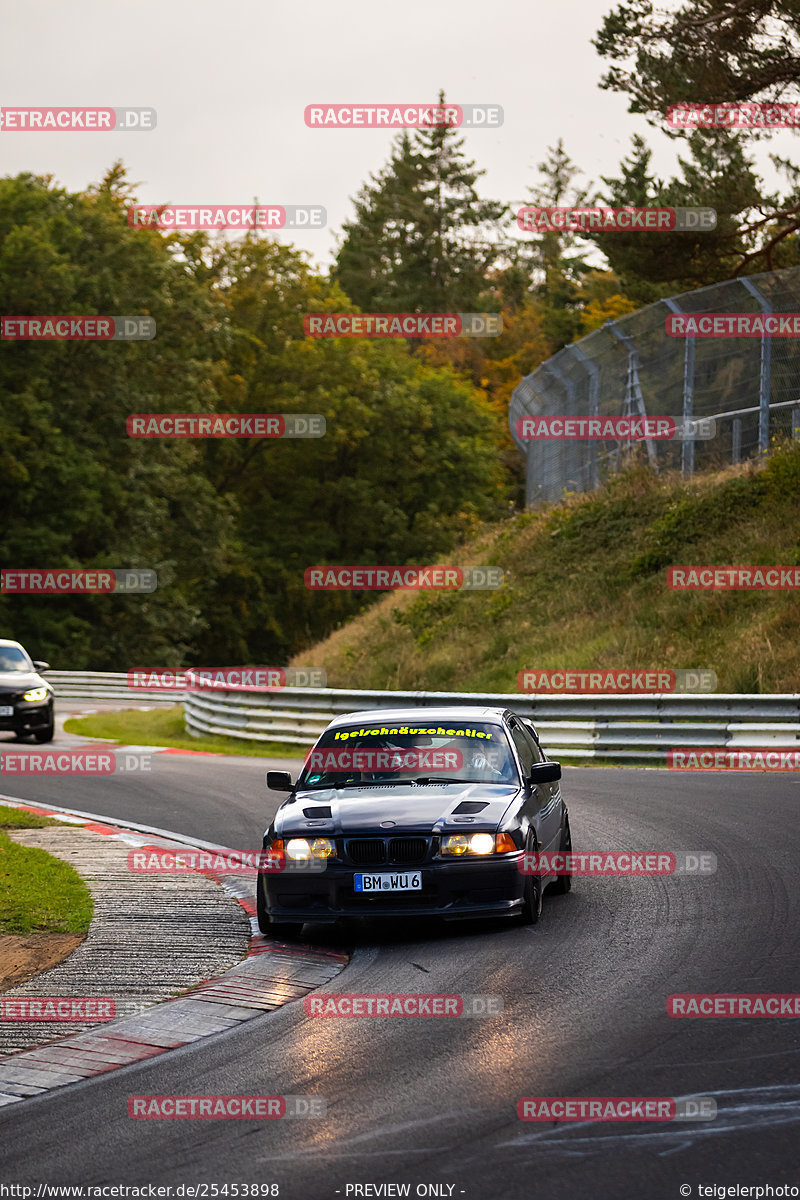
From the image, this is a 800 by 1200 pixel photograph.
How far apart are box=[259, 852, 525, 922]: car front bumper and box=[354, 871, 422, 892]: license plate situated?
0.02 meters

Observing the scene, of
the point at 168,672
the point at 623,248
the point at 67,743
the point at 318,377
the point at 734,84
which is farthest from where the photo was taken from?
the point at 318,377

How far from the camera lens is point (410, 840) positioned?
847 cm

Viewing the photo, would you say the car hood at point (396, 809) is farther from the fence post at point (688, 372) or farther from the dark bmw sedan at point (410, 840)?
the fence post at point (688, 372)

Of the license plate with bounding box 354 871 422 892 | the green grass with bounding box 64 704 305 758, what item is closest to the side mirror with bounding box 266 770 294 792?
the license plate with bounding box 354 871 422 892

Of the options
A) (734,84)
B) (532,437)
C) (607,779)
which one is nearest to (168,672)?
(532,437)

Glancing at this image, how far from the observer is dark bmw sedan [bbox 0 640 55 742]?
2305 cm

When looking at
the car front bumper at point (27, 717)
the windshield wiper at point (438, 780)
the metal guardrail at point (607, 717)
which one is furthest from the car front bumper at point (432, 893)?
the car front bumper at point (27, 717)

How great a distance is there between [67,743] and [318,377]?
123ft

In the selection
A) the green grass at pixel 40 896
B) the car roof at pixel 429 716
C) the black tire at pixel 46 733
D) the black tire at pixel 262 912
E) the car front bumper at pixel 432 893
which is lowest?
the black tire at pixel 46 733

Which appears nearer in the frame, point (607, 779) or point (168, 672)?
point (607, 779)

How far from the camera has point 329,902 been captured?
852cm

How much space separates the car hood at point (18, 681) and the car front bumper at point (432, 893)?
51.3 ft

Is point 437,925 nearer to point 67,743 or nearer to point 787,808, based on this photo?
point 787,808

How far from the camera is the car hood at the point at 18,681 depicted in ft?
76.0
